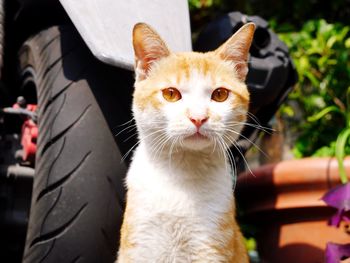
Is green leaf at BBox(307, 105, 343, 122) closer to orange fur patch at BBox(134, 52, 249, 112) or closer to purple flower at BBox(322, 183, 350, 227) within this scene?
purple flower at BBox(322, 183, 350, 227)

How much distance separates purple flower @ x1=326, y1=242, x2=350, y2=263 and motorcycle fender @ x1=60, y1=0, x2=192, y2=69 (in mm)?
722

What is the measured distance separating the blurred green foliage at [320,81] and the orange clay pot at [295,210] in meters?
0.44

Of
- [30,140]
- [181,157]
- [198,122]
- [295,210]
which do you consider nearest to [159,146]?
[181,157]

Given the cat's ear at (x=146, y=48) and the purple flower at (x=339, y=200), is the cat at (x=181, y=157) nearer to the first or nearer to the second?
the cat's ear at (x=146, y=48)

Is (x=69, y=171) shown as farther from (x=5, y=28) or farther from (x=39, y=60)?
(x=5, y=28)

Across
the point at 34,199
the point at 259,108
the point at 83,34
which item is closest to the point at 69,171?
the point at 34,199

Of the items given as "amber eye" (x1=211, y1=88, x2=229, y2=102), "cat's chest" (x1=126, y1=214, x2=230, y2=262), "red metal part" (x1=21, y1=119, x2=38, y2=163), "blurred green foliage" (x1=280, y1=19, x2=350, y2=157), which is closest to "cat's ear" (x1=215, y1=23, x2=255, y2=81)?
"amber eye" (x1=211, y1=88, x2=229, y2=102)

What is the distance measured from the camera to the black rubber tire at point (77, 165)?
4.84ft

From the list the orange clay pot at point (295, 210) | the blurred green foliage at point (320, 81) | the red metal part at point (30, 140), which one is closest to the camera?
the red metal part at point (30, 140)

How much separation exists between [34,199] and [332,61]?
69.3 inches

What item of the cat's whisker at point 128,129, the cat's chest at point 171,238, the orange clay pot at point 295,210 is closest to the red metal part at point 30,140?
the cat's whisker at point 128,129

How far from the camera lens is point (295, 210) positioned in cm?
204

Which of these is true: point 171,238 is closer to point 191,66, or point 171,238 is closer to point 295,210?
point 191,66

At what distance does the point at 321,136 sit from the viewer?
263 cm
